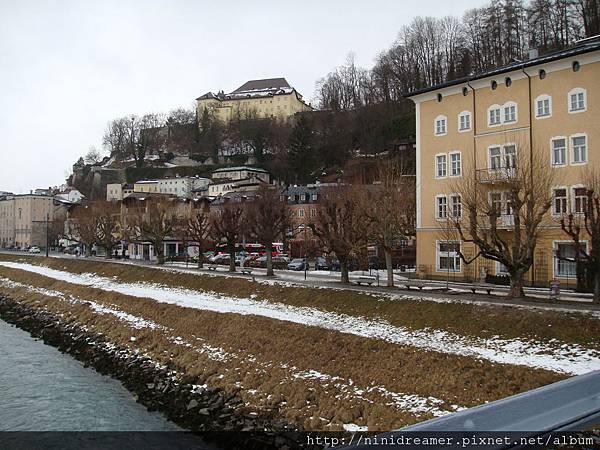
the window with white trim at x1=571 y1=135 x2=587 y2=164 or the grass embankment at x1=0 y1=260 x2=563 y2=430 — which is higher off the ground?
the window with white trim at x1=571 y1=135 x2=587 y2=164

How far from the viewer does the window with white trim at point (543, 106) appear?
30920 millimetres

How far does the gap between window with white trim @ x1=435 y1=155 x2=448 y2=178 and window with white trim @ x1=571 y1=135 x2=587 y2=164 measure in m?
8.59

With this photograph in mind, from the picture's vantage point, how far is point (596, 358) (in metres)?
13.5

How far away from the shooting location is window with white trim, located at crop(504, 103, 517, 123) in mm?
32562

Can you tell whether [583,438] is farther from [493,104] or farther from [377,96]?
[377,96]

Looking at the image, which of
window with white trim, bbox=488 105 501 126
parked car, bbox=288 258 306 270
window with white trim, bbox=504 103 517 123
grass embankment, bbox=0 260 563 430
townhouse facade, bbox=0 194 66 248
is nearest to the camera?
grass embankment, bbox=0 260 563 430

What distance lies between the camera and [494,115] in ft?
110

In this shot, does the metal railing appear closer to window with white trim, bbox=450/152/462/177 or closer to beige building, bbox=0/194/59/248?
window with white trim, bbox=450/152/462/177

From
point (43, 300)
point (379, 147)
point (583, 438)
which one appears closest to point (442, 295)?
point (583, 438)

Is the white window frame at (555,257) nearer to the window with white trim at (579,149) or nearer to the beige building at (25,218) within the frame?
the window with white trim at (579,149)

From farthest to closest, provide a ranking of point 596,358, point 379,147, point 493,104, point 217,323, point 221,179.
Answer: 1. point 221,179
2. point 379,147
3. point 493,104
4. point 217,323
5. point 596,358

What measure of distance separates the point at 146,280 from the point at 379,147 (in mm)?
51810

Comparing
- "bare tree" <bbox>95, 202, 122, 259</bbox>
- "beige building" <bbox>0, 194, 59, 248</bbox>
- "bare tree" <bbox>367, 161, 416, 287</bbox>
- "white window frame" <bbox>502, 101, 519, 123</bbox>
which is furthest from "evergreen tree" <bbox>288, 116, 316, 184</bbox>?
"beige building" <bbox>0, 194, 59, 248</bbox>

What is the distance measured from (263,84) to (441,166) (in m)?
119
